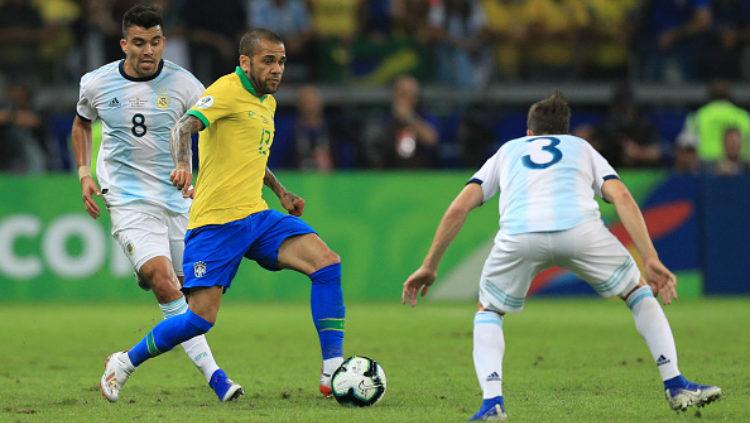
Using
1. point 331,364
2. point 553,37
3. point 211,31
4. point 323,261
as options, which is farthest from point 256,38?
point 553,37

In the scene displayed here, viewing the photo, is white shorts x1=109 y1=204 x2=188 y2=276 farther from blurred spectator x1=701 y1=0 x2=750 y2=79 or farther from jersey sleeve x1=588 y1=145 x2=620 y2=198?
blurred spectator x1=701 y1=0 x2=750 y2=79

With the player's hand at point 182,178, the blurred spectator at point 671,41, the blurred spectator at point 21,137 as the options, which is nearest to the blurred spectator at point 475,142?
the blurred spectator at point 671,41

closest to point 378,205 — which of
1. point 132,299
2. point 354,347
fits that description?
point 132,299

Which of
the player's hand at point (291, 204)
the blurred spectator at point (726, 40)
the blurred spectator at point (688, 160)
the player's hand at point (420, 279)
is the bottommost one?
the blurred spectator at point (688, 160)

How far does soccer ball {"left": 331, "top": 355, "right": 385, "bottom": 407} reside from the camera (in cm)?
816

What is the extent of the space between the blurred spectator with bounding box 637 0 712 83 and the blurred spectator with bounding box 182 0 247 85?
20.5 feet

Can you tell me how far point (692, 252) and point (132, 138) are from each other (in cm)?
1017

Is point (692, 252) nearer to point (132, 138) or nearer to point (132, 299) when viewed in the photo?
point (132, 299)

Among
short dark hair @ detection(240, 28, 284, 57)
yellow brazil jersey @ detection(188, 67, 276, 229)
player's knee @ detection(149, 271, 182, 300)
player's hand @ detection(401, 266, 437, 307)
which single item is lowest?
player's knee @ detection(149, 271, 182, 300)

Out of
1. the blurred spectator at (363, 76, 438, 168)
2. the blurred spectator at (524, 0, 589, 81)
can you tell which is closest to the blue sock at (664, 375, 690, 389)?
the blurred spectator at (363, 76, 438, 168)

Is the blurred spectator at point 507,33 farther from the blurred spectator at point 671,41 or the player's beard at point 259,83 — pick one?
the player's beard at point 259,83

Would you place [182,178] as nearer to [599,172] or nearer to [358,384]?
[358,384]

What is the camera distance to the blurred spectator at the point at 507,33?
67.7 ft

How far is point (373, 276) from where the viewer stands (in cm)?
1727
